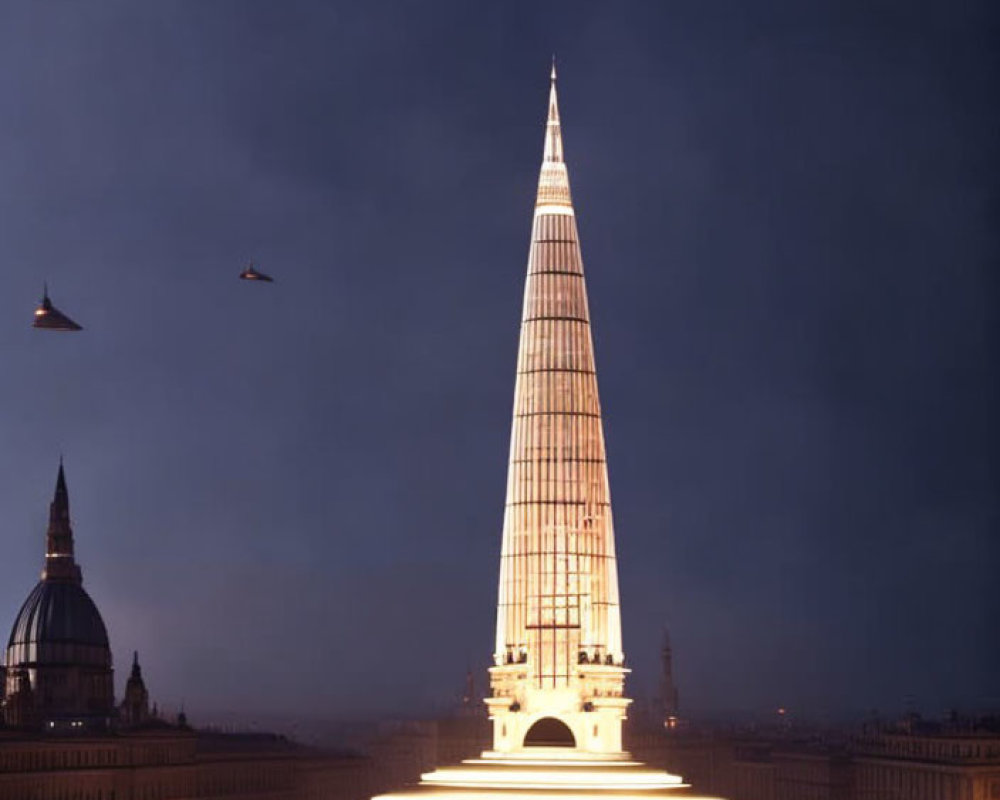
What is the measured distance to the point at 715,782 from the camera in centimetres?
19900

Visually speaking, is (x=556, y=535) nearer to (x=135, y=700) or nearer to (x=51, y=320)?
(x=51, y=320)

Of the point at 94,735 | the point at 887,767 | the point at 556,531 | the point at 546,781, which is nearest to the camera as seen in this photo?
the point at 546,781

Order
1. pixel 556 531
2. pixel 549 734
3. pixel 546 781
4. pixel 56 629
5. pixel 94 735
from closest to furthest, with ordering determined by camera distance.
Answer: pixel 546 781, pixel 549 734, pixel 556 531, pixel 94 735, pixel 56 629

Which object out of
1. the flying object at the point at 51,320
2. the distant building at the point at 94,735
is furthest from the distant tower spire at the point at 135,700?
the flying object at the point at 51,320

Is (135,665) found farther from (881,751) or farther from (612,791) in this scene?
(612,791)

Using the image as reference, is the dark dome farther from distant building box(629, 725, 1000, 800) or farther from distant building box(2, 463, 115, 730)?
distant building box(629, 725, 1000, 800)

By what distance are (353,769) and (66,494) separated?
960 inches

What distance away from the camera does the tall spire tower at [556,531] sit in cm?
9662

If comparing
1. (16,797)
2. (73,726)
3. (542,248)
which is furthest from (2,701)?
(542,248)

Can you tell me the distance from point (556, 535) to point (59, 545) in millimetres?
72659

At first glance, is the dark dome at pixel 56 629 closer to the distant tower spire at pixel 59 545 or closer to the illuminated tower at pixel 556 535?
the distant tower spire at pixel 59 545

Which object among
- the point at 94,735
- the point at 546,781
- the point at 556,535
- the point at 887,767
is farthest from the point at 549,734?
the point at 887,767

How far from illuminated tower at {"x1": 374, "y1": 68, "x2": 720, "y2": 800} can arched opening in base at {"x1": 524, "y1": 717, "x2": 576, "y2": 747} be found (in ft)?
0.09

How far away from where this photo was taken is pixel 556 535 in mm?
97688
